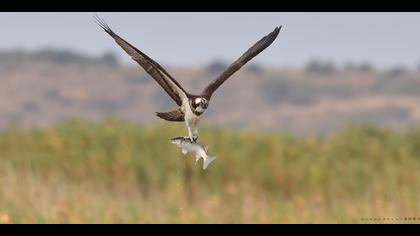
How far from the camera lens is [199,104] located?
1.39m

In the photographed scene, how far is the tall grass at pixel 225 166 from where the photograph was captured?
10.8 meters

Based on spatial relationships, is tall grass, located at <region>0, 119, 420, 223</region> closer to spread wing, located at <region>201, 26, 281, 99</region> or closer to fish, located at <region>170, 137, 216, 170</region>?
spread wing, located at <region>201, 26, 281, 99</region>

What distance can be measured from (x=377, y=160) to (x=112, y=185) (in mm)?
4902

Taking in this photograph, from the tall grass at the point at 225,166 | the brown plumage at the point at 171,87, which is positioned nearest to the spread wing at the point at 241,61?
the brown plumage at the point at 171,87

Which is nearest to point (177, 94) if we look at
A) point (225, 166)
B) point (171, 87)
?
point (171, 87)

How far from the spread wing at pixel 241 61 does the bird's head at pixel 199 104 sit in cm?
1

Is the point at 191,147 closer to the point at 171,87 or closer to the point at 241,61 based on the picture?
the point at 171,87

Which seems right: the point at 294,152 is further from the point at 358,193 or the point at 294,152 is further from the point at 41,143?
the point at 41,143

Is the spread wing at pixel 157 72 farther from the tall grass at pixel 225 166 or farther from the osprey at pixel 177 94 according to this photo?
the tall grass at pixel 225 166

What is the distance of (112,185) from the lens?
1154 cm

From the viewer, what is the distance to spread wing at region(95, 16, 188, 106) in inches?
54.1

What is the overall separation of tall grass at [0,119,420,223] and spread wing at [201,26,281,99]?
25.1 ft

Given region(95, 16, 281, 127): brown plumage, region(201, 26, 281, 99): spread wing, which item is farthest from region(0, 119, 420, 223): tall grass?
region(95, 16, 281, 127): brown plumage
